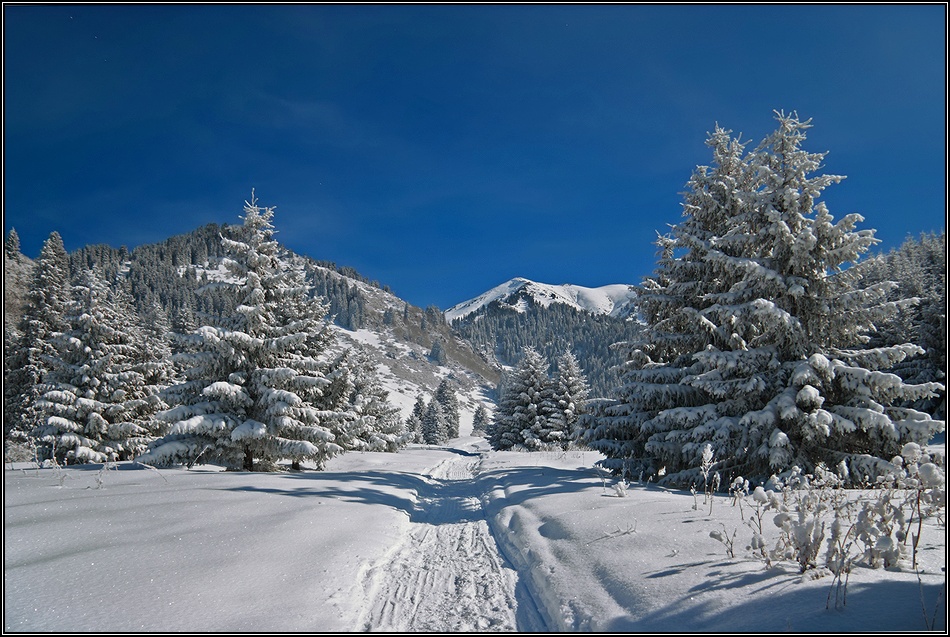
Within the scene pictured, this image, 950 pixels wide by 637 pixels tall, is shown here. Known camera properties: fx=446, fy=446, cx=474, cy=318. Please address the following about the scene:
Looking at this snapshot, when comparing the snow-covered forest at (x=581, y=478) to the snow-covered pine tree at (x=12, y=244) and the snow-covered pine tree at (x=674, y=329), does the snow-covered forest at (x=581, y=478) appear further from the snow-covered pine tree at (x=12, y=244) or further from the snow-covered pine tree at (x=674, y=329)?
the snow-covered pine tree at (x=12, y=244)

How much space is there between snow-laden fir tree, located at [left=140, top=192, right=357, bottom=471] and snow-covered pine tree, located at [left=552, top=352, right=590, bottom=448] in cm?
1934

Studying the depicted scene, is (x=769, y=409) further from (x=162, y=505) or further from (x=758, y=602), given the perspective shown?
(x=162, y=505)

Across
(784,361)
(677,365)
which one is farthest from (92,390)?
(784,361)

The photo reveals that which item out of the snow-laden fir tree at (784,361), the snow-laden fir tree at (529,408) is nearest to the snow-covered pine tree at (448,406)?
the snow-laden fir tree at (529,408)

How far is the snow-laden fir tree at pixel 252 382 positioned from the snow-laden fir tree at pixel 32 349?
49.3 ft

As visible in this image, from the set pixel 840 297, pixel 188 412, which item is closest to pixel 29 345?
pixel 188 412

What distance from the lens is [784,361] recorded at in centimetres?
1074

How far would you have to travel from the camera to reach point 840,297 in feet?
34.0

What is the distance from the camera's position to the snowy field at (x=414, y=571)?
3.79 m

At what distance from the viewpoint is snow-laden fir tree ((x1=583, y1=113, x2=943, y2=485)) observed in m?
9.42

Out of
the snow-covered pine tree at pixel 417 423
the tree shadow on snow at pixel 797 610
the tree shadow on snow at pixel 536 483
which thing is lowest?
the snow-covered pine tree at pixel 417 423

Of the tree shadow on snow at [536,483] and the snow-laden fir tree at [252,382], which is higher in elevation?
the snow-laden fir tree at [252,382]

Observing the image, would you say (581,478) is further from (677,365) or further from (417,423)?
(417,423)

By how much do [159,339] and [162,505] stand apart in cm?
3595
